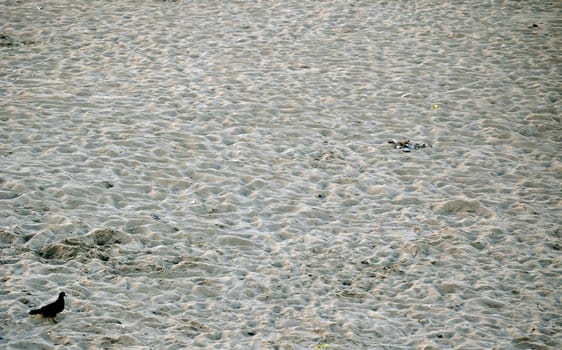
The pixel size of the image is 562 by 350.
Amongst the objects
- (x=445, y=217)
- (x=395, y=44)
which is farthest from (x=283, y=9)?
(x=445, y=217)

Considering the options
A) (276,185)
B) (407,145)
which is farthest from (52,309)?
(407,145)

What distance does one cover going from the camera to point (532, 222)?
19.6 feet

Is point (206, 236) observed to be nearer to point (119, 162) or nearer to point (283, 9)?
point (119, 162)

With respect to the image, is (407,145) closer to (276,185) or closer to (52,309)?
(276,185)

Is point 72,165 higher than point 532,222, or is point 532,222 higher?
point 72,165

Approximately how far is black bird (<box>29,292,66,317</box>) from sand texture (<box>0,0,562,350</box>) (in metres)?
0.05

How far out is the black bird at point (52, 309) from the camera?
14.5 ft

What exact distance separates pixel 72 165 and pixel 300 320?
2.81 m

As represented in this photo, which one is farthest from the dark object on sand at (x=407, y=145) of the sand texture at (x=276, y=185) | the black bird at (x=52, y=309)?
the black bird at (x=52, y=309)

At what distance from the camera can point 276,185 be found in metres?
6.42

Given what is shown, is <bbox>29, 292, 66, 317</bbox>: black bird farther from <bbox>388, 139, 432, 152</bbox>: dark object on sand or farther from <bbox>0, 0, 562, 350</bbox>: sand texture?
<bbox>388, 139, 432, 152</bbox>: dark object on sand

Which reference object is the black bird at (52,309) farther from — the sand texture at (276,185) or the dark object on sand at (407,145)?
the dark object on sand at (407,145)

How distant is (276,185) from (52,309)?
248 centimetres

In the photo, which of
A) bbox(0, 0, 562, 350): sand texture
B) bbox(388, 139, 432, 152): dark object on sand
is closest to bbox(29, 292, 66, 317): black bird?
bbox(0, 0, 562, 350): sand texture
